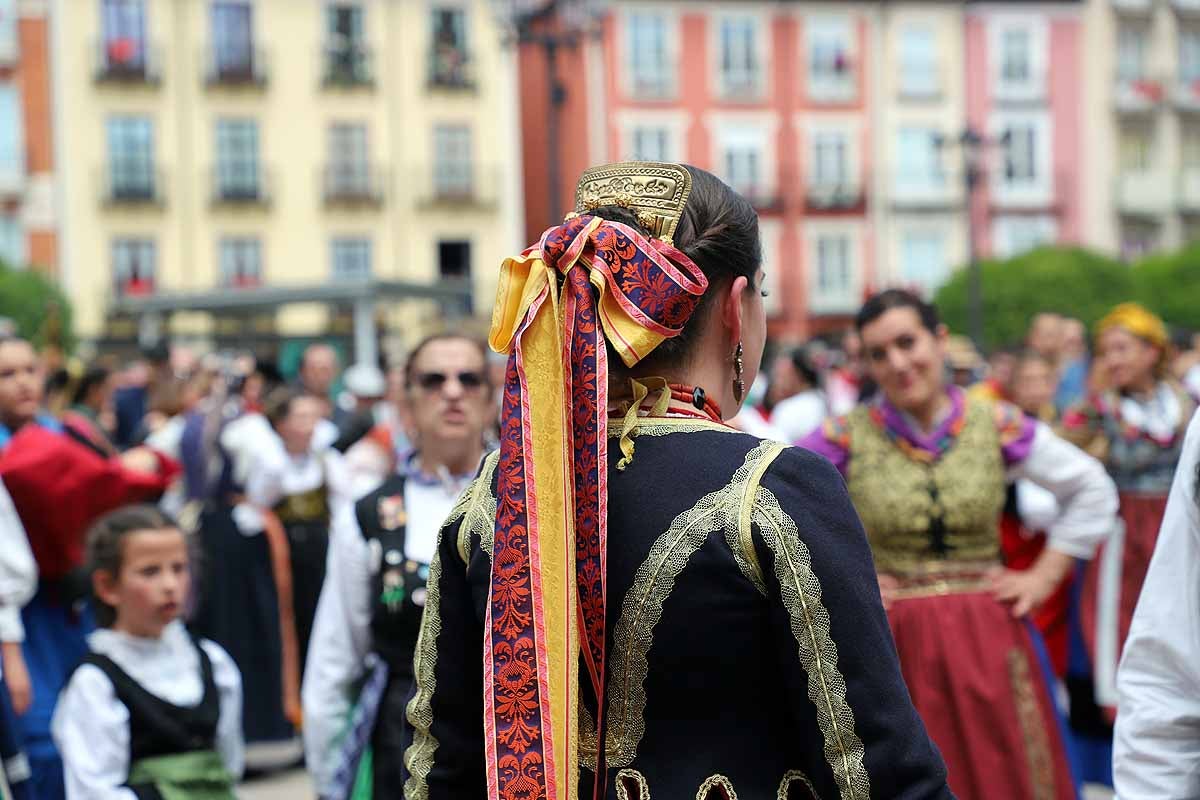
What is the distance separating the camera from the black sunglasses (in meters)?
4.20

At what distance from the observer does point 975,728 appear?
14.3 ft

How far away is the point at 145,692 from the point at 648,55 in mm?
34609

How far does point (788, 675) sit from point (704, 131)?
36.6m

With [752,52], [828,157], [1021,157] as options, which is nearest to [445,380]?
[752,52]

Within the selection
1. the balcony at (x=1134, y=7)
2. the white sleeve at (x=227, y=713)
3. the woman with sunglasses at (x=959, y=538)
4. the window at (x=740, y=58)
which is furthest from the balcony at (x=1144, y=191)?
the white sleeve at (x=227, y=713)

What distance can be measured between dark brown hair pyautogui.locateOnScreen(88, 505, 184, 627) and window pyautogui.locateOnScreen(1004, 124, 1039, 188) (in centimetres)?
Answer: 3777

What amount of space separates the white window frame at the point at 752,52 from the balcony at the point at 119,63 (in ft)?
44.5

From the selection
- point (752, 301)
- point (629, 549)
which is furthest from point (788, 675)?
point (752, 301)

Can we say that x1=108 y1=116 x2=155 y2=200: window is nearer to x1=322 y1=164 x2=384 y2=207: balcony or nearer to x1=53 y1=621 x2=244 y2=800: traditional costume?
x1=322 y1=164 x2=384 y2=207: balcony

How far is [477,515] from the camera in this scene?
7.60ft

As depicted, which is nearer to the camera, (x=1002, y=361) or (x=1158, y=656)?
(x=1158, y=656)

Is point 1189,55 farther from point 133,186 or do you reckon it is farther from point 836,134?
point 133,186

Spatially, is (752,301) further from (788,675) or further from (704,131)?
(704,131)

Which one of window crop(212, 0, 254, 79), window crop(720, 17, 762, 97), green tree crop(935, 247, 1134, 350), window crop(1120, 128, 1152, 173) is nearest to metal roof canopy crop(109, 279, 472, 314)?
window crop(212, 0, 254, 79)
